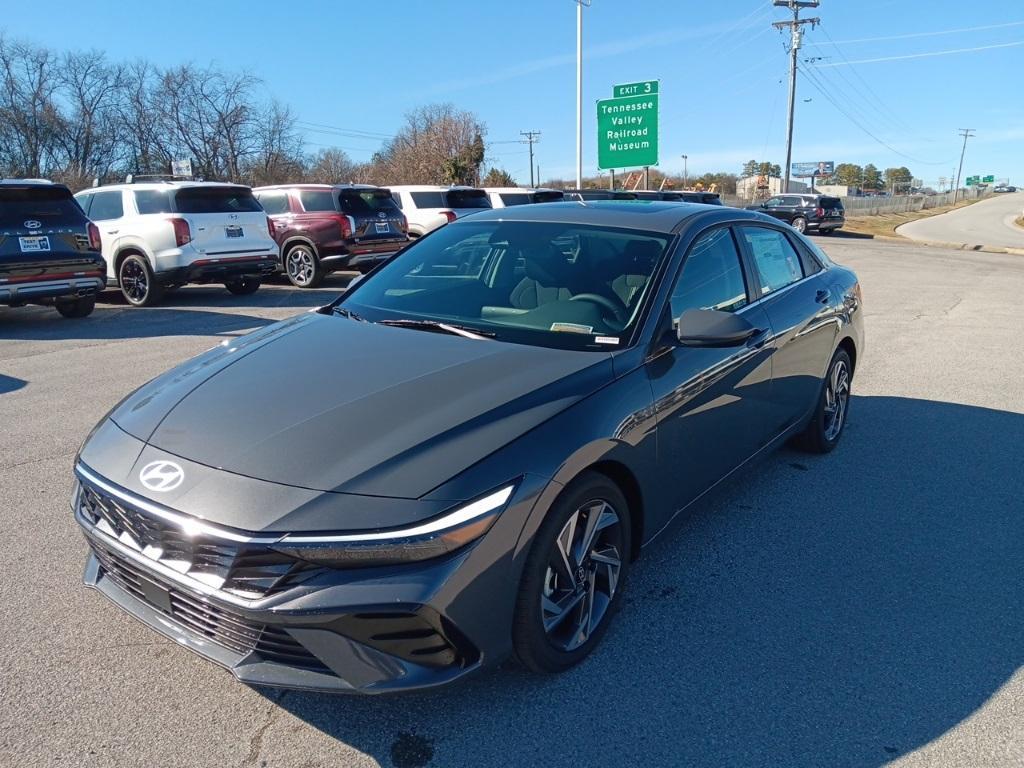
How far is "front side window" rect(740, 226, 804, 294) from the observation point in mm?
4293

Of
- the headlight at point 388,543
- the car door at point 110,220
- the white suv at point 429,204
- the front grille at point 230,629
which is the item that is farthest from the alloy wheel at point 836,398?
the white suv at point 429,204

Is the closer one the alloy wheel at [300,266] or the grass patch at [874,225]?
the alloy wheel at [300,266]

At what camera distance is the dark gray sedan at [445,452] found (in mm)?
2170

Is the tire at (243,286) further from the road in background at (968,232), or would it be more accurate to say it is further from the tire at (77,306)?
the road in background at (968,232)

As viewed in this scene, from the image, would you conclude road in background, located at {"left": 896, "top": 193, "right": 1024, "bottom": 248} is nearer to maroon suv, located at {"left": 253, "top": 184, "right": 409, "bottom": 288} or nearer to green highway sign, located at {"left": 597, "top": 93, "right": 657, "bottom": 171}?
green highway sign, located at {"left": 597, "top": 93, "right": 657, "bottom": 171}

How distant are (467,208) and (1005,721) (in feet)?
50.6

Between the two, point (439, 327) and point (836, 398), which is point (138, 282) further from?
point (836, 398)

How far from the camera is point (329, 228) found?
44.5 ft

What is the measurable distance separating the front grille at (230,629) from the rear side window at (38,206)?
353 inches

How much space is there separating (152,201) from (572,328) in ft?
33.6

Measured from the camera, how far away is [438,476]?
2258 millimetres

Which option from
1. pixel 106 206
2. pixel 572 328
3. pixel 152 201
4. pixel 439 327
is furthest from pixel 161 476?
pixel 106 206

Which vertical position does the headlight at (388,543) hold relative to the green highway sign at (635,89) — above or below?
below

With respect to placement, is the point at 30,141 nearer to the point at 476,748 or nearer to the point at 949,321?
the point at 949,321
